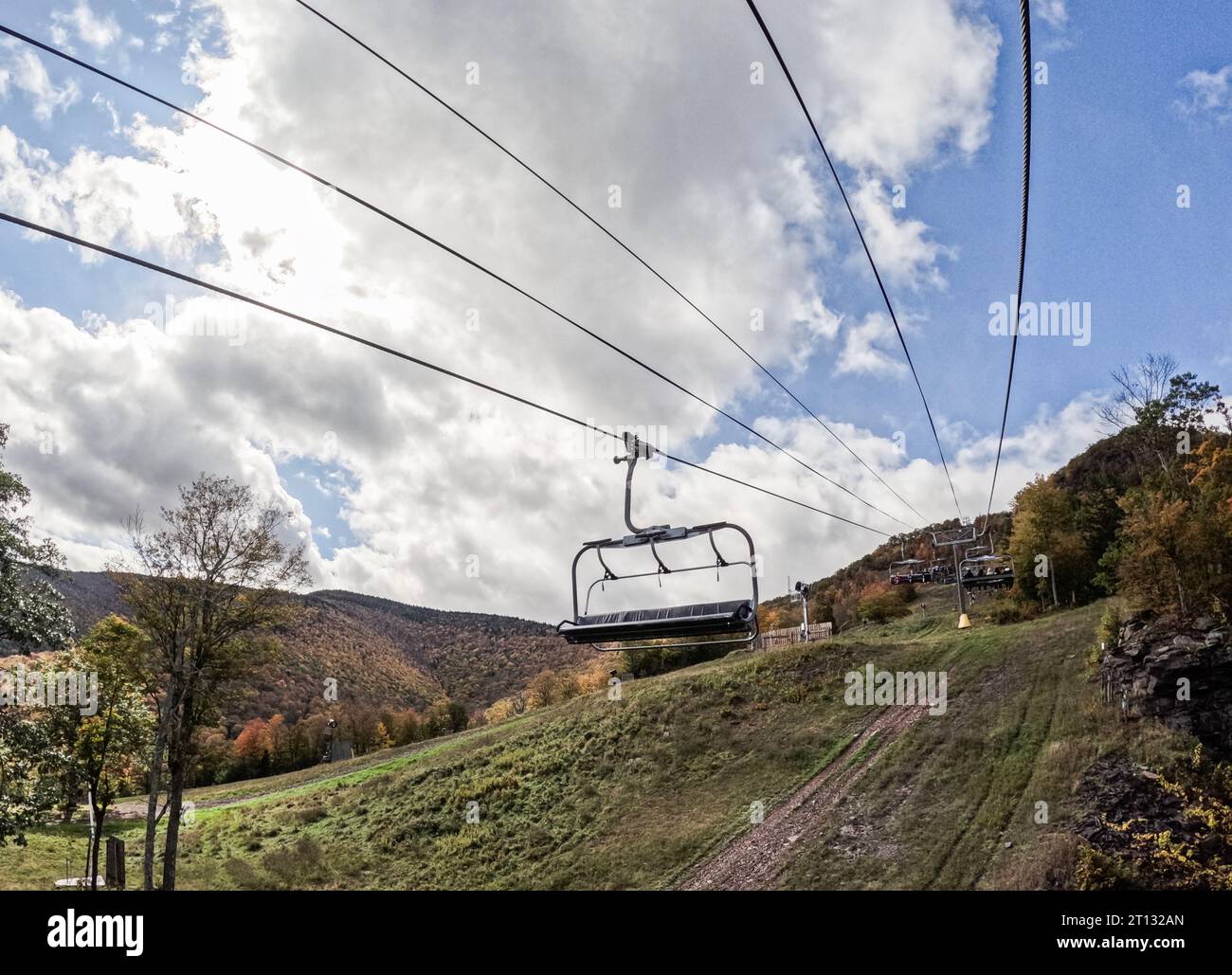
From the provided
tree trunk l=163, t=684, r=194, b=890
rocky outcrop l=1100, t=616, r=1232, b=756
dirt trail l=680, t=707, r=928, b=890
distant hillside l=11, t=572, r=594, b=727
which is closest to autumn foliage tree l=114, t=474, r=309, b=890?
tree trunk l=163, t=684, r=194, b=890

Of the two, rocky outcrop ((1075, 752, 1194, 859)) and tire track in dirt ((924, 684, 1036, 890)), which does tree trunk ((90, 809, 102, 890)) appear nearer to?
tire track in dirt ((924, 684, 1036, 890))

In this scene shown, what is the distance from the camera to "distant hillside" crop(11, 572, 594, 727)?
10481 centimetres

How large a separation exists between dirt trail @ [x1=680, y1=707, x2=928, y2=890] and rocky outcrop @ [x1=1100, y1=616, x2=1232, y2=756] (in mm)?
8422

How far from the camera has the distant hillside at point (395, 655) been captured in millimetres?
104812

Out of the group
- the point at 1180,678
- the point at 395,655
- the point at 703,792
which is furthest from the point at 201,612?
the point at 395,655

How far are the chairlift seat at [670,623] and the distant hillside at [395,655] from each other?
94665 mm

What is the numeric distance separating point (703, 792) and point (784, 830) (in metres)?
5.87

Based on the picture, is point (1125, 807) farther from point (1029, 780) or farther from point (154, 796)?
point (154, 796)

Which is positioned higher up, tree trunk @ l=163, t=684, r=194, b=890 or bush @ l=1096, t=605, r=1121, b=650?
bush @ l=1096, t=605, r=1121, b=650

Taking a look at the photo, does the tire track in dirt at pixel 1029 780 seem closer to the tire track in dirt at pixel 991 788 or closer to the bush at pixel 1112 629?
the tire track in dirt at pixel 991 788
